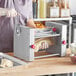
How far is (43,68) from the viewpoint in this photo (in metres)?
2.08

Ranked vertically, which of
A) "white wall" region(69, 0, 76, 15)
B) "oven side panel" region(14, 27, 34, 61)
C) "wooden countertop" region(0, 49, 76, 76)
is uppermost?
"white wall" region(69, 0, 76, 15)

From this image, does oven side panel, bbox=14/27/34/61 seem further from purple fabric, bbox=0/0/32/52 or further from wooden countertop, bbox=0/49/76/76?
purple fabric, bbox=0/0/32/52

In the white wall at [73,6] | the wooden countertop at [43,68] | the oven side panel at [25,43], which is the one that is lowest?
the wooden countertop at [43,68]

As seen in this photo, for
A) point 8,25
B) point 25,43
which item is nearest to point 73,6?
point 8,25

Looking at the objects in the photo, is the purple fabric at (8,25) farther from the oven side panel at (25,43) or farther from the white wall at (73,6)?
the white wall at (73,6)

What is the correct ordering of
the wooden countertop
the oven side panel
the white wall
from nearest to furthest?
the wooden countertop
the oven side panel
the white wall

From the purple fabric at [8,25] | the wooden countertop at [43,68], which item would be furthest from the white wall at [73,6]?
the wooden countertop at [43,68]

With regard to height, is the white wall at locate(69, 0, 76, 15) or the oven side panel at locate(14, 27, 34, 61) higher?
the white wall at locate(69, 0, 76, 15)

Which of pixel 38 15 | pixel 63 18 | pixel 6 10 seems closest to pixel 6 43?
pixel 6 10

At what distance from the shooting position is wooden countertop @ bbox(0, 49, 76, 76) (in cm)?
199

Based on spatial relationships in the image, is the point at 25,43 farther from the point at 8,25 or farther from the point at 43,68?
the point at 8,25

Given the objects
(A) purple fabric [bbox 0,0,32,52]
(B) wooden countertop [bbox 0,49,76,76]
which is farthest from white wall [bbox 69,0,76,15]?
(B) wooden countertop [bbox 0,49,76,76]

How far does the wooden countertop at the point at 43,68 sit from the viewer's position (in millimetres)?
1988

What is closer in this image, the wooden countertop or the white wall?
the wooden countertop
